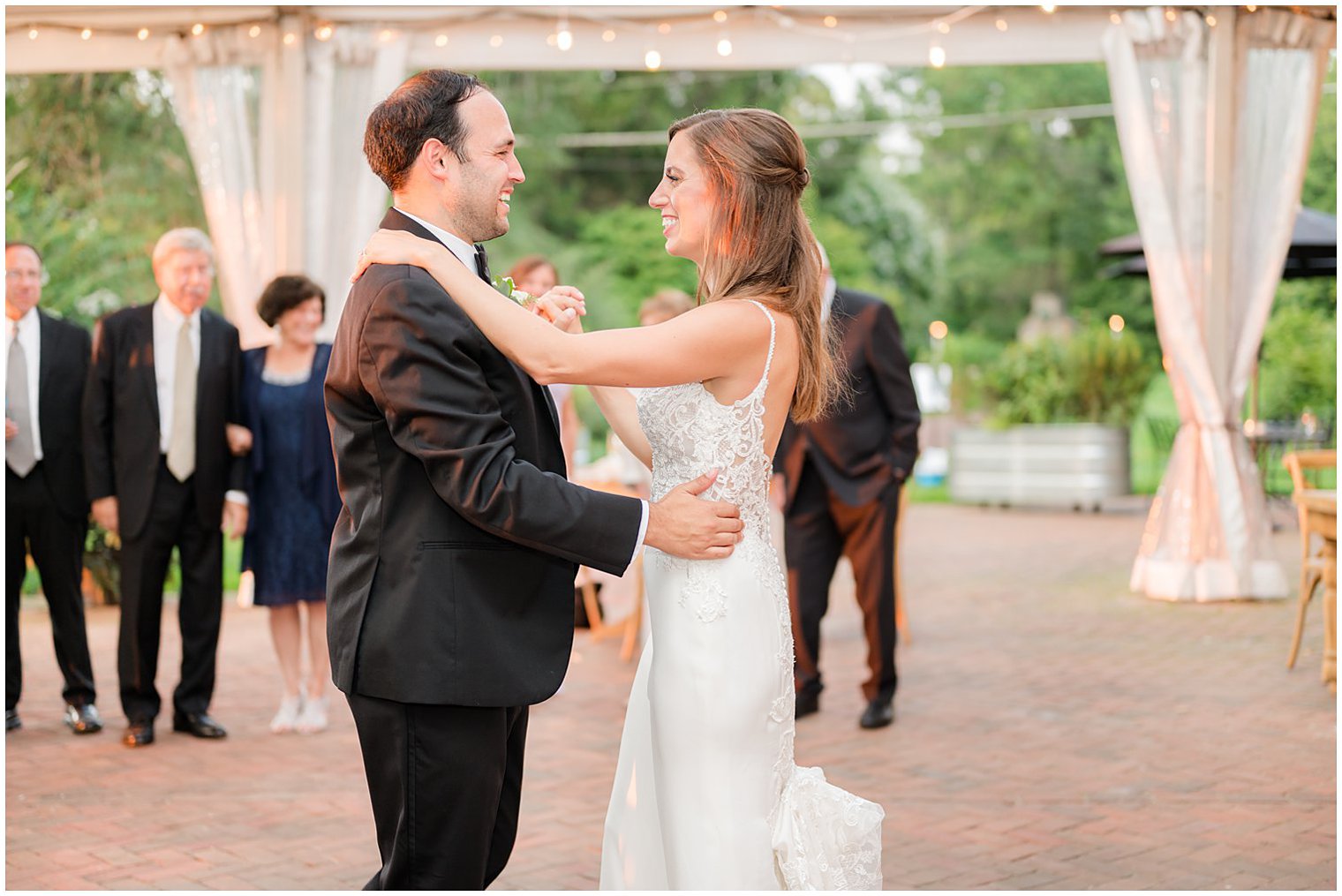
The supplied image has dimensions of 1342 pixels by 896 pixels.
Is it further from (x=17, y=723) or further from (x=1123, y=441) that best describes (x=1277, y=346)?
(x=17, y=723)

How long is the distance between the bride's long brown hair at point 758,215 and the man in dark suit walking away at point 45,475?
164 inches

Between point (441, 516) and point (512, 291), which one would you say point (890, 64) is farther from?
point (441, 516)

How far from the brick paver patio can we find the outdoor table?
23 cm

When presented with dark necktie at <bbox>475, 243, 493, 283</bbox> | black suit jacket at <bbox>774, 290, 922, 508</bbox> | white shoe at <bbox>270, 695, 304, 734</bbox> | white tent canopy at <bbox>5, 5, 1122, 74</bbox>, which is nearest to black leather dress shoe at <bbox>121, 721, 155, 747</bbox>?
white shoe at <bbox>270, 695, 304, 734</bbox>

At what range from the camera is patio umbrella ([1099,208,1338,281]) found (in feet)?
40.3

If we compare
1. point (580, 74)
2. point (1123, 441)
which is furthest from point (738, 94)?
point (1123, 441)

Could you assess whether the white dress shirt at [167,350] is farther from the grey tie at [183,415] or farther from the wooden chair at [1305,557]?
the wooden chair at [1305,557]

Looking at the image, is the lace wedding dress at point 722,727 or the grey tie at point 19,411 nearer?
the lace wedding dress at point 722,727

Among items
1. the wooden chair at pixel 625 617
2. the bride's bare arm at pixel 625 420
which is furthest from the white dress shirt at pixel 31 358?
the bride's bare arm at pixel 625 420

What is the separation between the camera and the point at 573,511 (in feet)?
8.00

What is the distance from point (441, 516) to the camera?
97.4 inches

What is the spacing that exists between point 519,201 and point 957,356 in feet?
30.9

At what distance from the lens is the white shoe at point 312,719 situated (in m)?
5.80

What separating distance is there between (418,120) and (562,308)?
19.2 inches
